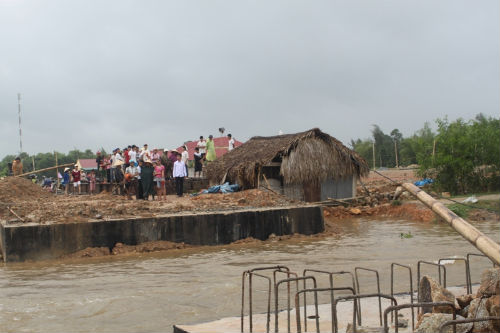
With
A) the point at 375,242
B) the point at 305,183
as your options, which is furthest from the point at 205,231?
the point at 305,183

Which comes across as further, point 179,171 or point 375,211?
point 375,211

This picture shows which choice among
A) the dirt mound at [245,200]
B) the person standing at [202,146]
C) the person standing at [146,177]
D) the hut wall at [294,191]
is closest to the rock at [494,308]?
the dirt mound at [245,200]

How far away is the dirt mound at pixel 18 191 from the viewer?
68.3ft

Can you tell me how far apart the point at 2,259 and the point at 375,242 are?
984cm

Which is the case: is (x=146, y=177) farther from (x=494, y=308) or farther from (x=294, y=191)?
(x=494, y=308)

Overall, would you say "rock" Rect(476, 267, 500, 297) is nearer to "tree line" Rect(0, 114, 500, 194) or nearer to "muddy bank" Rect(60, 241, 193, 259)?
"muddy bank" Rect(60, 241, 193, 259)

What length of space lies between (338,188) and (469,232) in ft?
62.7

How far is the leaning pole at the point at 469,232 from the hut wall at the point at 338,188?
686 inches

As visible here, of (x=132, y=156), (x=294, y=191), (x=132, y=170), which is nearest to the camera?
(x=132, y=170)

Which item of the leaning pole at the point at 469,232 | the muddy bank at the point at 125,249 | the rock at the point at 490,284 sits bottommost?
the muddy bank at the point at 125,249

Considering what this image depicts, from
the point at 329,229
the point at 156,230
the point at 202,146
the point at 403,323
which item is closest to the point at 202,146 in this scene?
the point at 202,146

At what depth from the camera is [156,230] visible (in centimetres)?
1509

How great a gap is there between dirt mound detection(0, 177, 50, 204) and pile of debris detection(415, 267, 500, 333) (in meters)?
17.7

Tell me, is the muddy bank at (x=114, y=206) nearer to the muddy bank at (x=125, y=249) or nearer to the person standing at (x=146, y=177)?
the muddy bank at (x=125, y=249)
